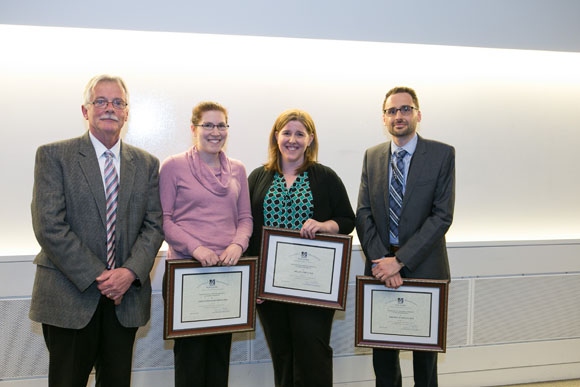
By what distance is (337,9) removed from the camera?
3357 mm

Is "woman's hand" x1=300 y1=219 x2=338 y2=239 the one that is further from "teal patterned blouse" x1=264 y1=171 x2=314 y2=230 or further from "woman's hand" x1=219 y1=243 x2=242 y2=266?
"woman's hand" x1=219 y1=243 x2=242 y2=266

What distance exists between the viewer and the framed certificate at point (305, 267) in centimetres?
243

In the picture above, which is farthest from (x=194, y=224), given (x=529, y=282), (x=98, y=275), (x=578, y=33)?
(x=578, y=33)

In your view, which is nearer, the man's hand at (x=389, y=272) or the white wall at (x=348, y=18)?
the man's hand at (x=389, y=272)

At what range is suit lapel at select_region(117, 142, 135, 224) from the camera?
7.05 ft

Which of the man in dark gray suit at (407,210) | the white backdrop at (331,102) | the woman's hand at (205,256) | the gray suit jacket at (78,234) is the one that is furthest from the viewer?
the white backdrop at (331,102)

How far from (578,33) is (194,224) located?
11.9ft

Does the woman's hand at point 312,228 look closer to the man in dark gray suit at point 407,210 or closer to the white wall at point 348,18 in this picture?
the man in dark gray suit at point 407,210

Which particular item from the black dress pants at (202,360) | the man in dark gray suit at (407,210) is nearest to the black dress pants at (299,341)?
the black dress pants at (202,360)

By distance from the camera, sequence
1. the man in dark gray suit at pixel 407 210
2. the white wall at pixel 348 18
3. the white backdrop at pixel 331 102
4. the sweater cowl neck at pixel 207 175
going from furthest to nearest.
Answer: the white backdrop at pixel 331 102 < the white wall at pixel 348 18 < the man in dark gray suit at pixel 407 210 < the sweater cowl neck at pixel 207 175

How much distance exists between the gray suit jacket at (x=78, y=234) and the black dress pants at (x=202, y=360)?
300 mm

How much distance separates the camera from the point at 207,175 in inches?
94.0

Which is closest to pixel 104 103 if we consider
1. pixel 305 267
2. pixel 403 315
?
pixel 305 267

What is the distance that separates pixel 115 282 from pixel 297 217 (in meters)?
1.01
